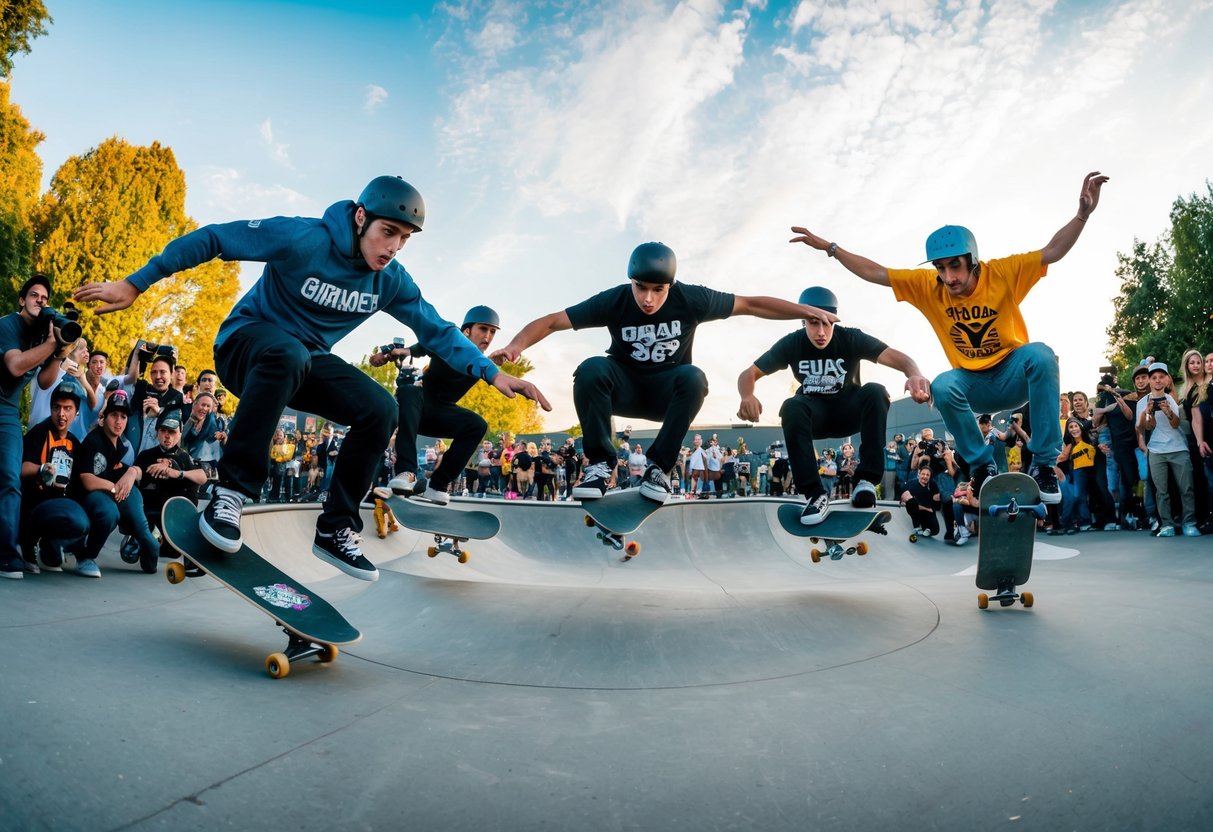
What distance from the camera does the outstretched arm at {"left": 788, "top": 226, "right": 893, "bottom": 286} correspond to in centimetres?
612

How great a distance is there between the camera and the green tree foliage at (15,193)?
78.0 feet

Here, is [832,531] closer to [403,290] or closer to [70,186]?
[403,290]

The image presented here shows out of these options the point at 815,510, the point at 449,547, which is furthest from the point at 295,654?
the point at 815,510

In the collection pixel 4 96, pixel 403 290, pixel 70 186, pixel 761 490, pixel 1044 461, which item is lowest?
pixel 761 490

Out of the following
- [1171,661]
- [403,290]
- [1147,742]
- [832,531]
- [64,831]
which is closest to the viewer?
[64,831]

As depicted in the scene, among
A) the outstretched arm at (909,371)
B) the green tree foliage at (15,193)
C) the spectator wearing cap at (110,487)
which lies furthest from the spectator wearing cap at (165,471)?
the green tree foliage at (15,193)

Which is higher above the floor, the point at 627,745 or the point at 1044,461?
the point at 1044,461

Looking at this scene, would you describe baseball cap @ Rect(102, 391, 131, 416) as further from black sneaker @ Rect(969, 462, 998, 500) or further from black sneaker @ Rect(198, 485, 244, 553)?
black sneaker @ Rect(969, 462, 998, 500)

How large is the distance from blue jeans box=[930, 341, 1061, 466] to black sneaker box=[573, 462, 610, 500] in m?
2.77

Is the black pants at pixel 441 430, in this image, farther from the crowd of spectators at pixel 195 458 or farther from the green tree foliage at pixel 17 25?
the green tree foliage at pixel 17 25

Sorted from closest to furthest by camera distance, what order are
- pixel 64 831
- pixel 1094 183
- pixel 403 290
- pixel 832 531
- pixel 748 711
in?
pixel 64 831, pixel 748 711, pixel 403 290, pixel 1094 183, pixel 832 531

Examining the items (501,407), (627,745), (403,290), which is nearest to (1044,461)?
(627,745)

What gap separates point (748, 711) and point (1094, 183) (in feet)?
16.0

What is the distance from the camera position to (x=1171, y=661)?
3400 millimetres
